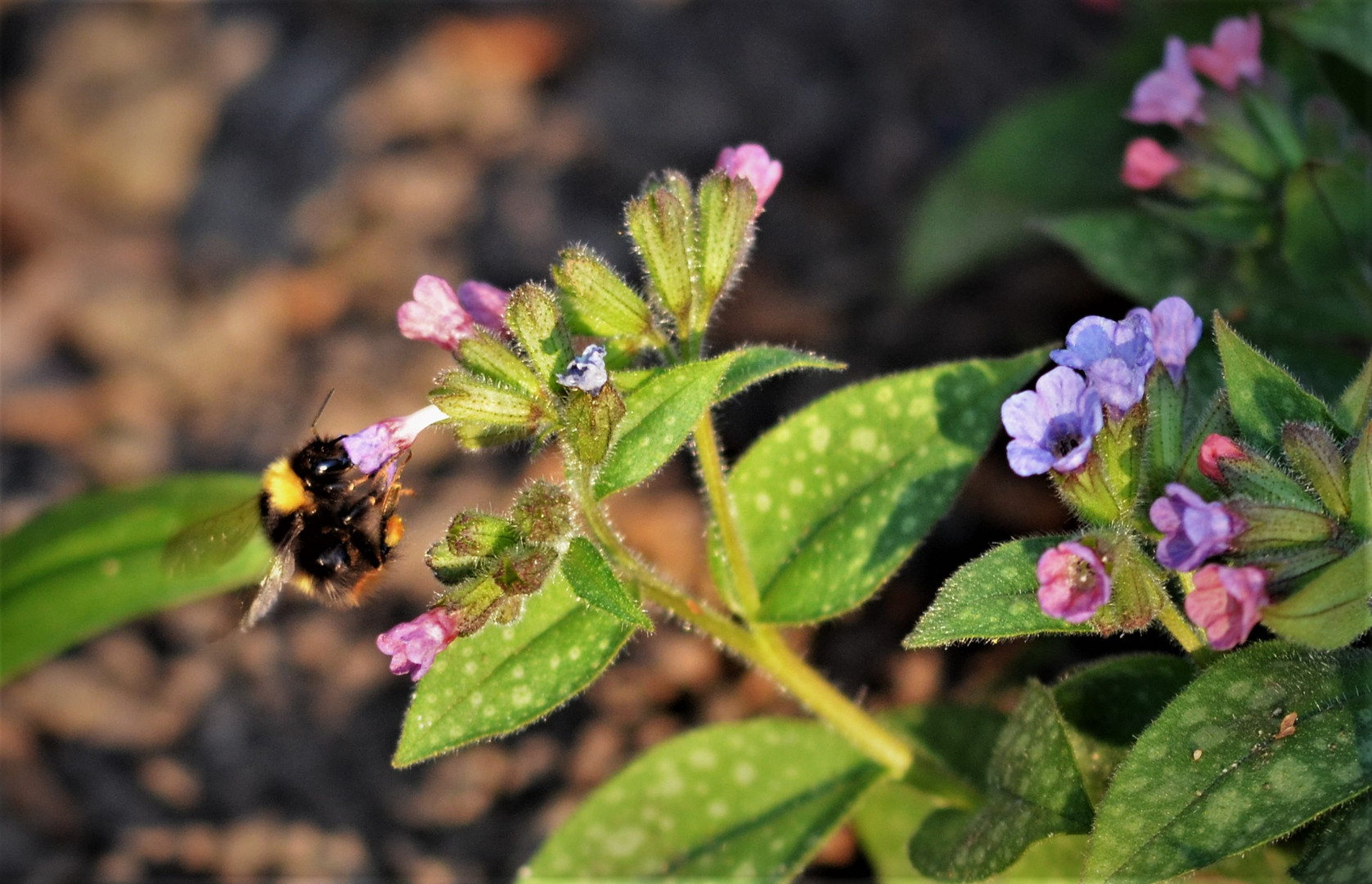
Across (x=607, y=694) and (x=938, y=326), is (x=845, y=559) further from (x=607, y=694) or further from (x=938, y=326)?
(x=938, y=326)

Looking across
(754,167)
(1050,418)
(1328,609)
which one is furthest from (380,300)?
(1328,609)

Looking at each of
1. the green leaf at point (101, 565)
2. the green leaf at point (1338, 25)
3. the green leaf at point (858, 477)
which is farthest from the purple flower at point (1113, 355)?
the green leaf at point (101, 565)

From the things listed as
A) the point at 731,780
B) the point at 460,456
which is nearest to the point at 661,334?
the point at 731,780

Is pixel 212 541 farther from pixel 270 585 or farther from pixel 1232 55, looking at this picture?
pixel 1232 55

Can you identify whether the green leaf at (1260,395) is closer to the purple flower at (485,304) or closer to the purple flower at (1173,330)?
the purple flower at (1173,330)

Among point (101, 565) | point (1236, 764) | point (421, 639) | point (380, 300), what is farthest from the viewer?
point (380, 300)
